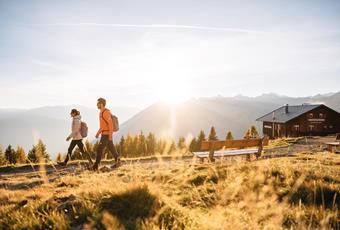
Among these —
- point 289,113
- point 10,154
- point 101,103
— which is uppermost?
point 289,113

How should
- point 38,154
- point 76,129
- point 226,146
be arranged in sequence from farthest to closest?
point 226,146 < point 76,129 < point 38,154

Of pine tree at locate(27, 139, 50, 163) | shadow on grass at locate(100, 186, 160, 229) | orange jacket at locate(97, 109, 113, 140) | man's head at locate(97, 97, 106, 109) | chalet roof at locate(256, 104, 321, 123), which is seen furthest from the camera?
chalet roof at locate(256, 104, 321, 123)

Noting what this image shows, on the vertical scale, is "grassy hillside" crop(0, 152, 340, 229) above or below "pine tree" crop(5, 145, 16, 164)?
above

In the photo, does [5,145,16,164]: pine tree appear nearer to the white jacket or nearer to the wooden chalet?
the white jacket

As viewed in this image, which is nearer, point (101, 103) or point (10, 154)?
point (101, 103)

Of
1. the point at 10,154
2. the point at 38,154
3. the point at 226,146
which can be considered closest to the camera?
the point at 38,154

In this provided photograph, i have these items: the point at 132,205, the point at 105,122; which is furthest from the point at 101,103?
the point at 132,205

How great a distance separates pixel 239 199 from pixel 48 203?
3.04m

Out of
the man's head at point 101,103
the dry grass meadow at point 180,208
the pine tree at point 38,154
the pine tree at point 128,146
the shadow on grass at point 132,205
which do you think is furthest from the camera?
the pine tree at point 128,146

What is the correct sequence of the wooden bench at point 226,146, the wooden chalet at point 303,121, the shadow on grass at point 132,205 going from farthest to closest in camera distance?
1. the wooden chalet at point 303,121
2. the wooden bench at point 226,146
3. the shadow on grass at point 132,205

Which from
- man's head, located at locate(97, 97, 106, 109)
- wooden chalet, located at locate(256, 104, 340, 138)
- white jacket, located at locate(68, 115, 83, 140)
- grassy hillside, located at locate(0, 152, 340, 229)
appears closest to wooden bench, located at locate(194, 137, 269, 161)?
man's head, located at locate(97, 97, 106, 109)

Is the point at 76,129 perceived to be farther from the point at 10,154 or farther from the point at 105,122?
the point at 10,154

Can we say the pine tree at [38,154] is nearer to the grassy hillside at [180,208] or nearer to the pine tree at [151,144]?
the grassy hillside at [180,208]

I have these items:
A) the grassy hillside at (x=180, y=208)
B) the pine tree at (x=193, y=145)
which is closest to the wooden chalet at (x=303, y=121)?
the pine tree at (x=193, y=145)
